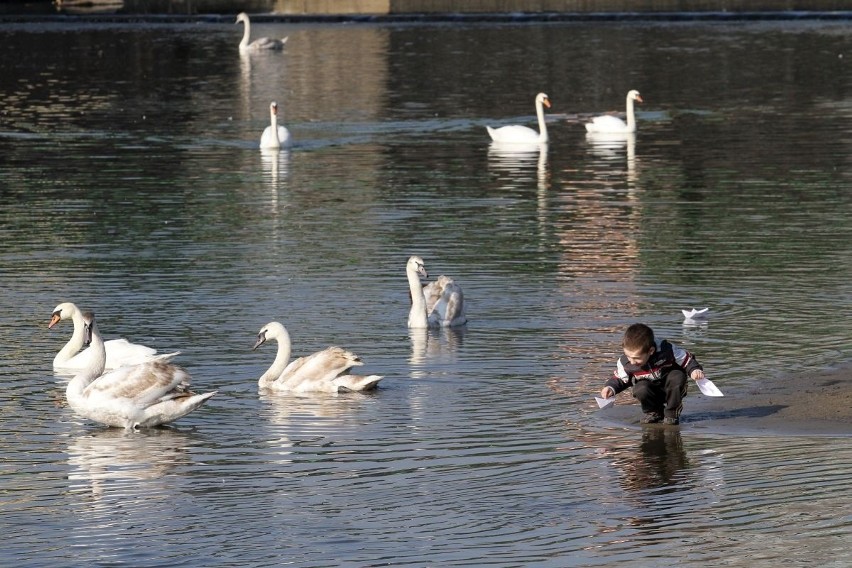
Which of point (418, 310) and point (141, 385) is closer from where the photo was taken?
point (141, 385)

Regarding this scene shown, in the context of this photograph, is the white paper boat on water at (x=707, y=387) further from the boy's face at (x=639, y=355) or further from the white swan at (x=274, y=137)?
the white swan at (x=274, y=137)

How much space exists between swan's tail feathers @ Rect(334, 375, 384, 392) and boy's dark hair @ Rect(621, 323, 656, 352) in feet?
9.59

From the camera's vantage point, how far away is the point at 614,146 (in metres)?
37.8

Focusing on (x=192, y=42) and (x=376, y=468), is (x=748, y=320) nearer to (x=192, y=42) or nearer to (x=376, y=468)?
(x=376, y=468)

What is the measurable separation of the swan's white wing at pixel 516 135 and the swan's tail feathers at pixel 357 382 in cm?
2185

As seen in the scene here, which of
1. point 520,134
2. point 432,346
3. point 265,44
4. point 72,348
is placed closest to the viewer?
point 72,348

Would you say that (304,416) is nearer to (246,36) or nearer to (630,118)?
(630,118)

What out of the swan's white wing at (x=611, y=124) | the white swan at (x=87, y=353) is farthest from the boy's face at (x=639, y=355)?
the swan's white wing at (x=611, y=124)

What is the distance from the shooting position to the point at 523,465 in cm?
1324

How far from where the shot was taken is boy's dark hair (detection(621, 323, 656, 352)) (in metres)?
13.8

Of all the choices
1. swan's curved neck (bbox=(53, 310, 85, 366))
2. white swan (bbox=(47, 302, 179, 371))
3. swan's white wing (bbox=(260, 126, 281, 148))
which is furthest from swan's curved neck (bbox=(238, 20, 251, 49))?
swan's curved neck (bbox=(53, 310, 85, 366))

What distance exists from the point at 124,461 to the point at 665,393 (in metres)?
4.24

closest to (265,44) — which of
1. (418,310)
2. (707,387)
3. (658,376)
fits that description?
(418,310)

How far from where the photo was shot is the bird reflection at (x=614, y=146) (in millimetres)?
35719
